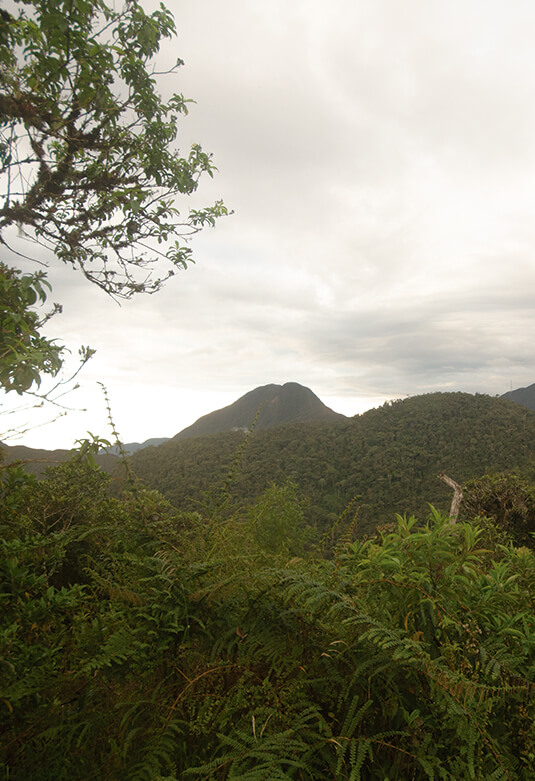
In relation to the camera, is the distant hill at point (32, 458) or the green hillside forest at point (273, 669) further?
the distant hill at point (32, 458)

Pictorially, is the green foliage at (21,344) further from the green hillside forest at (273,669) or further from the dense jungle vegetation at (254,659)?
the green hillside forest at (273,669)

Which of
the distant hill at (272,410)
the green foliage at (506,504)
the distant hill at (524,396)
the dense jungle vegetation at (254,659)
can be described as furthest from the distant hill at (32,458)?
the distant hill at (524,396)

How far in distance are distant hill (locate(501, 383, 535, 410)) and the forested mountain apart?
30.7m

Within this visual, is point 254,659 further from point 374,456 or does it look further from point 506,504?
point 374,456

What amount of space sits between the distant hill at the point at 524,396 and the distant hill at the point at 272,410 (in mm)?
32969

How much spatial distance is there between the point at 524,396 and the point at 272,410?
154ft

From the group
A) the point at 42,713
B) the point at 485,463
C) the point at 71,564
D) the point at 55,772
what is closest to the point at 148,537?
the point at 42,713

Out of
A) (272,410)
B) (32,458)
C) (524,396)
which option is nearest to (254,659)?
(32,458)

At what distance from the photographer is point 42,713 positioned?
1.24 m

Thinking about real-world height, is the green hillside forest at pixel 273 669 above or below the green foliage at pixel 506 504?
above

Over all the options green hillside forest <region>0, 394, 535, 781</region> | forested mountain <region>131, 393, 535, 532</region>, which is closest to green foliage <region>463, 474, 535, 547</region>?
green hillside forest <region>0, 394, 535, 781</region>

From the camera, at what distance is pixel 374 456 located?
35.7m

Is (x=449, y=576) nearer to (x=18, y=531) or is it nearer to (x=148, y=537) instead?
(x=148, y=537)

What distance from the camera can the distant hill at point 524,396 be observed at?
226 ft
